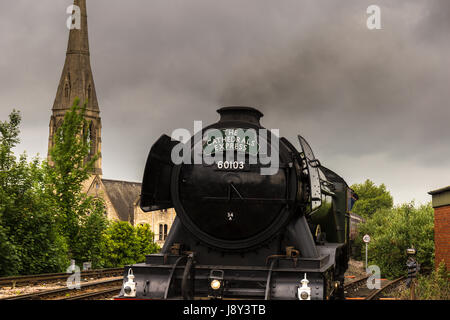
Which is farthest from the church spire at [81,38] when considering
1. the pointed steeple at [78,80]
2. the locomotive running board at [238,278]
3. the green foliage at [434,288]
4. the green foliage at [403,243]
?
the locomotive running board at [238,278]

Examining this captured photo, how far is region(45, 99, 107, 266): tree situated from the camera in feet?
68.7

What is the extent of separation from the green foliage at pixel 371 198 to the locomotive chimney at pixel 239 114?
224ft

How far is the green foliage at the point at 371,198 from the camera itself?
73.5 meters

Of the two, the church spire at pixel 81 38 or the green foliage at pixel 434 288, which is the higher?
the church spire at pixel 81 38

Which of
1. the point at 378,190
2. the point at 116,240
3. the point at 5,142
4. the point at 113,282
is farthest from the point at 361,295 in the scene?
the point at 378,190

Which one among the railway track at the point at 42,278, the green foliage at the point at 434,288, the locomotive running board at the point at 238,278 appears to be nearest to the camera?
the locomotive running board at the point at 238,278

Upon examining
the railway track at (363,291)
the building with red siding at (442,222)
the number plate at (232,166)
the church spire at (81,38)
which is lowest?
the railway track at (363,291)

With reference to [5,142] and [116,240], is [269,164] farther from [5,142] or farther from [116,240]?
[116,240]

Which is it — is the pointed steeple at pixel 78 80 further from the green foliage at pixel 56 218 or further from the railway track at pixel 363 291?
the railway track at pixel 363 291

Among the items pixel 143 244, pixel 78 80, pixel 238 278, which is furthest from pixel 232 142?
pixel 78 80

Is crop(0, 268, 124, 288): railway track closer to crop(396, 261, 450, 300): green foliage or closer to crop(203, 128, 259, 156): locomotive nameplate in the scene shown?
crop(203, 128, 259, 156): locomotive nameplate

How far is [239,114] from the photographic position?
6.69 m
